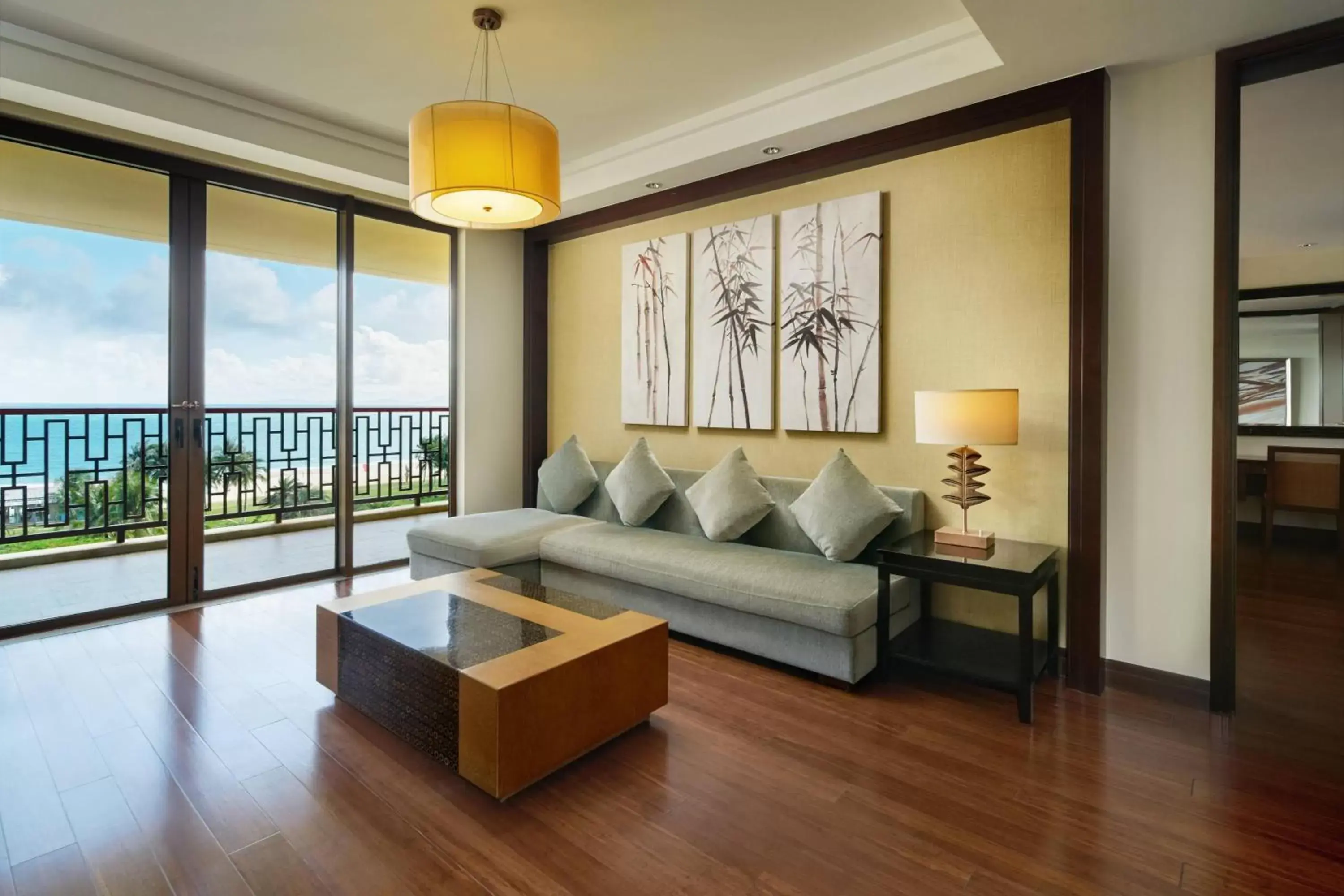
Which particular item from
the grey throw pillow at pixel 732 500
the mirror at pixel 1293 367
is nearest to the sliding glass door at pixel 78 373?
the grey throw pillow at pixel 732 500

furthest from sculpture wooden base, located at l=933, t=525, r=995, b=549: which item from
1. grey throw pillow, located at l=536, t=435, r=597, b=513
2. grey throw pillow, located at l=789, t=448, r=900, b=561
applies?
grey throw pillow, located at l=536, t=435, r=597, b=513

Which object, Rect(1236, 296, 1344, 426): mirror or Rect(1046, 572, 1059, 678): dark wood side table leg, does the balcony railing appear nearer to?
Rect(1046, 572, 1059, 678): dark wood side table leg

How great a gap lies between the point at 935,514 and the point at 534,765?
7.55ft

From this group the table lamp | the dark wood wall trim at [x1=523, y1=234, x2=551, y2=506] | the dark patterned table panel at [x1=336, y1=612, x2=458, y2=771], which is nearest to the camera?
the dark patterned table panel at [x1=336, y1=612, x2=458, y2=771]

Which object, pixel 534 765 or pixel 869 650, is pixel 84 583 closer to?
pixel 534 765

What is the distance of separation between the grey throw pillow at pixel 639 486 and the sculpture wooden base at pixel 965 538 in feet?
5.52

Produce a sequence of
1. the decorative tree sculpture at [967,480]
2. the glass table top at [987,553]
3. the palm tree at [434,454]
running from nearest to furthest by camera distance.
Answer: the glass table top at [987,553] → the decorative tree sculpture at [967,480] → the palm tree at [434,454]

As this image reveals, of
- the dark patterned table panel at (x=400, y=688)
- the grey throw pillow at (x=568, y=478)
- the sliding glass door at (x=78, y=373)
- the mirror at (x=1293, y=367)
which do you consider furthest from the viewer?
the mirror at (x=1293, y=367)

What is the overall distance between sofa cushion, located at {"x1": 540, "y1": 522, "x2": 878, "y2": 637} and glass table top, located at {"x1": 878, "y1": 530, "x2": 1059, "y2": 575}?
0.20 m

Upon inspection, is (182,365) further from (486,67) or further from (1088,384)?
(1088,384)

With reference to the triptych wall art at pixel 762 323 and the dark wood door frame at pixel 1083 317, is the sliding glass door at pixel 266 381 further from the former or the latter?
the dark wood door frame at pixel 1083 317

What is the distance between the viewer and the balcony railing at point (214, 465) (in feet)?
11.8

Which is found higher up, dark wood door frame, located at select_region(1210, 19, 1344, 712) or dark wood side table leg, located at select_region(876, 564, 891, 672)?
dark wood door frame, located at select_region(1210, 19, 1344, 712)

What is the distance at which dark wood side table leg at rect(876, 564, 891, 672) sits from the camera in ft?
9.22
